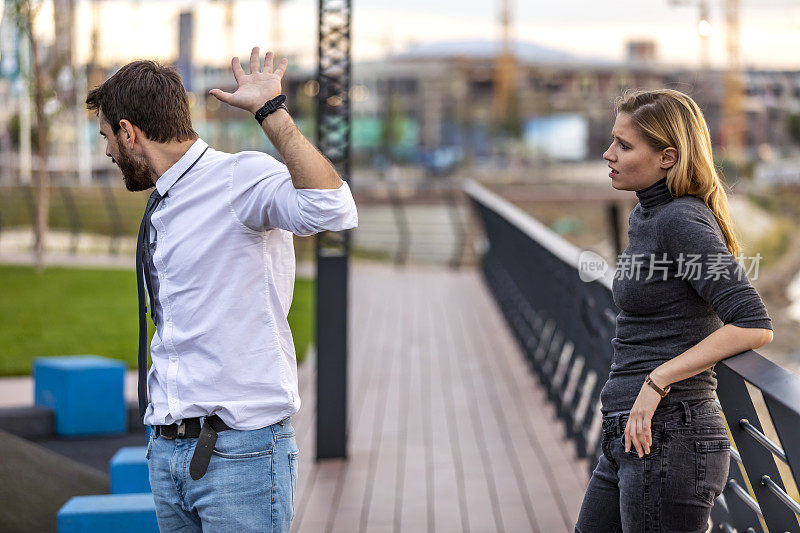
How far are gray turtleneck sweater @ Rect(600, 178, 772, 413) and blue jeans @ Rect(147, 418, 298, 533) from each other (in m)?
0.75

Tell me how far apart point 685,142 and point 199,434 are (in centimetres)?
116

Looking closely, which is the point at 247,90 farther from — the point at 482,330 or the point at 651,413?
the point at 482,330

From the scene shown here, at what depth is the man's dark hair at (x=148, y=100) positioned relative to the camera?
2004 mm

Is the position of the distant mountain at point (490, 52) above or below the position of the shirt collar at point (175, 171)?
above

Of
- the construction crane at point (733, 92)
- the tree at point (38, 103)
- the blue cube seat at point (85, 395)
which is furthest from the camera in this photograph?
the construction crane at point (733, 92)

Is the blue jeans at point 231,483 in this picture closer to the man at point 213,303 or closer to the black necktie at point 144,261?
the man at point 213,303

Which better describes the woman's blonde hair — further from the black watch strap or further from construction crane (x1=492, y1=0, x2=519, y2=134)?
construction crane (x1=492, y1=0, x2=519, y2=134)

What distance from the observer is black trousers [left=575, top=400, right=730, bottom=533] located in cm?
219

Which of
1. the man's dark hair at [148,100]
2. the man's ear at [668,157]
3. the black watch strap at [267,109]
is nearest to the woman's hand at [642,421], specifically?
the man's ear at [668,157]

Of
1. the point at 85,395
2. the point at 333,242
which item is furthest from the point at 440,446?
the point at 85,395

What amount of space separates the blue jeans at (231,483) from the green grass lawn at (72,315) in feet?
19.3

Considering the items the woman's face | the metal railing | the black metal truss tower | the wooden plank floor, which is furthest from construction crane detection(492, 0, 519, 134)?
the woman's face

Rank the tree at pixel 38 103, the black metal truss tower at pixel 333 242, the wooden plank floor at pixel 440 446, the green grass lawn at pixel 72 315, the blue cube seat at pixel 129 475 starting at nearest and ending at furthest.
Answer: the blue cube seat at pixel 129 475, the wooden plank floor at pixel 440 446, the black metal truss tower at pixel 333 242, the green grass lawn at pixel 72 315, the tree at pixel 38 103

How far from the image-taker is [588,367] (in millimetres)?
5250
